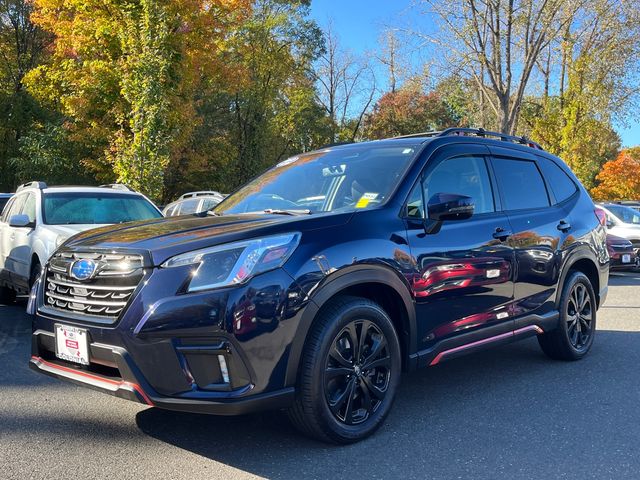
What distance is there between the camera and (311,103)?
40.1 metres

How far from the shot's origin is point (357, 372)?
3514 mm

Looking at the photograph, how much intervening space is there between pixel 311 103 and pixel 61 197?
33.3m

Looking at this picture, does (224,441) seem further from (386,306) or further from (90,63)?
(90,63)

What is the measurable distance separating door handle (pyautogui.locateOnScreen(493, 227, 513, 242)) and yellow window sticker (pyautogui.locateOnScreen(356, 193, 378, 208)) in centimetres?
105

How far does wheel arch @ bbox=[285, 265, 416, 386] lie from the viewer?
3166 mm

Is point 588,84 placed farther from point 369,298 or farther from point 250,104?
point 369,298


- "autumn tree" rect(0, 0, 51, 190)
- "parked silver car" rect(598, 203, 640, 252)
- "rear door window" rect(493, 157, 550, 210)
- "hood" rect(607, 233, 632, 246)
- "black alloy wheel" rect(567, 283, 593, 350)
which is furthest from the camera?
"autumn tree" rect(0, 0, 51, 190)

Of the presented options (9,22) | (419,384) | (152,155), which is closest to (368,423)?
(419,384)

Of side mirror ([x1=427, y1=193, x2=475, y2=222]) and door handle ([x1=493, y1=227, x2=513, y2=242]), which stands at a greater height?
side mirror ([x1=427, y1=193, x2=475, y2=222])

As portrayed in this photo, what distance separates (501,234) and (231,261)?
2265 mm

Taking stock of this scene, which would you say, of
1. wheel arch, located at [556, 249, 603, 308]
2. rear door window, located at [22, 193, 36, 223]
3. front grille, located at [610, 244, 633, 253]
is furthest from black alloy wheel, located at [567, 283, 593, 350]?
front grille, located at [610, 244, 633, 253]

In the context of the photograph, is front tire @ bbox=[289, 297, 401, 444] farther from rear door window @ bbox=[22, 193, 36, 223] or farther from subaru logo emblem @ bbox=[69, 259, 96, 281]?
rear door window @ bbox=[22, 193, 36, 223]

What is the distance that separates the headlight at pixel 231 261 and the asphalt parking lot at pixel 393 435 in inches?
39.3

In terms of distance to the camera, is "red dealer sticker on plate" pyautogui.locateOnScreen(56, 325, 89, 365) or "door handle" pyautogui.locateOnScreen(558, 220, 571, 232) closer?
"red dealer sticker on plate" pyautogui.locateOnScreen(56, 325, 89, 365)
